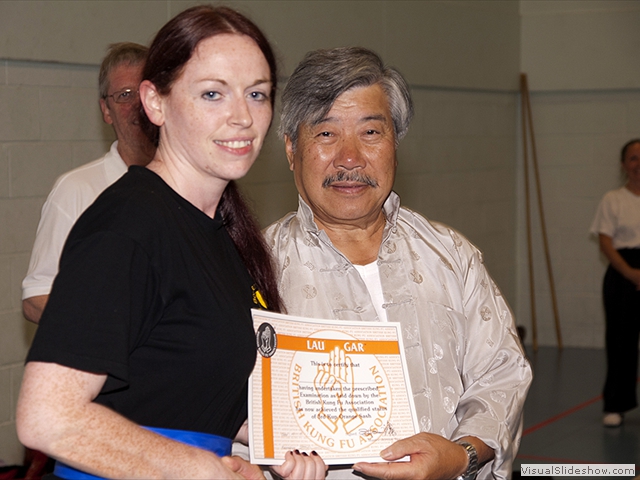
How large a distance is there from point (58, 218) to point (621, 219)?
14.4 ft

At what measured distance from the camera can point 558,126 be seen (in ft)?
26.5

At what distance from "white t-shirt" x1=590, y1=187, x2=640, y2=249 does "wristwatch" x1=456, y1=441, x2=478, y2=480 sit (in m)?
4.40

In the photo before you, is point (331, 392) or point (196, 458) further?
point (331, 392)

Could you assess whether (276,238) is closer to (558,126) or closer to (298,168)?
(298,168)

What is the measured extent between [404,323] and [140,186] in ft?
2.68

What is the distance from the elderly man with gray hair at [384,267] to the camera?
6.16 feet

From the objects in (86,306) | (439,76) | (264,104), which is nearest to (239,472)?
(86,306)

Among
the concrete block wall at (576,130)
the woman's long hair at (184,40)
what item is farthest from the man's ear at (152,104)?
the concrete block wall at (576,130)

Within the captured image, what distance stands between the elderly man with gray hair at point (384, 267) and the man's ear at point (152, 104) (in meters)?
0.60

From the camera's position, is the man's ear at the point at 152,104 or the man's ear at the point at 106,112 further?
the man's ear at the point at 106,112

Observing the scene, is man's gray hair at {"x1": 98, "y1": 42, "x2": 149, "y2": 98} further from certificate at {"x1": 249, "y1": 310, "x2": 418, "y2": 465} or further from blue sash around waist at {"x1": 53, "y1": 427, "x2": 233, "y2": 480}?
blue sash around waist at {"x1": 53, "y1": 427, "x2": 233, "y2": 480}

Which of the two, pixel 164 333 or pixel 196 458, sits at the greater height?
pixel 164 333

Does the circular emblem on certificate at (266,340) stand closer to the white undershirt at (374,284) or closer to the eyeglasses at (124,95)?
the white undershirt at (374,284)

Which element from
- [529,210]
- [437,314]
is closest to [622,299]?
[529,210]
